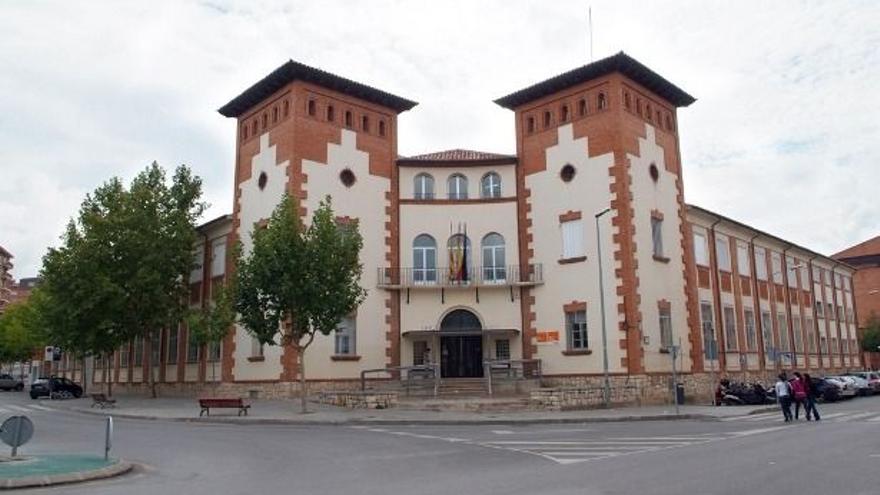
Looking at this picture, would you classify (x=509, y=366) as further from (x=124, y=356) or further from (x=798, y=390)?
(x=124, y=356)

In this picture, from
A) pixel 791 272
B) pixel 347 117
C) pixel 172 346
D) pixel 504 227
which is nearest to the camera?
pixel 347 117

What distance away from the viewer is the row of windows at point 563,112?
3419cm

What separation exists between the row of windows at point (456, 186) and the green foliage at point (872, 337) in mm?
52555

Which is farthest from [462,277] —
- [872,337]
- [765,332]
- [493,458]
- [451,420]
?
[872,337]

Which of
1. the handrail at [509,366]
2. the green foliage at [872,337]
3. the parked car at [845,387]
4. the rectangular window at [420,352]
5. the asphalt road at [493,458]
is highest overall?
the green foliage at [872,337]

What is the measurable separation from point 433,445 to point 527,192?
20971mm

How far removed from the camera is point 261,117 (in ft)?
120

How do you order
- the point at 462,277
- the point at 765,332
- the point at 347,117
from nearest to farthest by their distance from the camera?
the point at 462,277
the point at 347,117
the point at 765,332

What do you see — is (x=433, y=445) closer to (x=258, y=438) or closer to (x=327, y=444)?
(x=327, y=444)

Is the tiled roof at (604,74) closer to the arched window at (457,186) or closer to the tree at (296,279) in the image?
the arched window at (457,186)

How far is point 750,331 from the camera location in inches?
1695

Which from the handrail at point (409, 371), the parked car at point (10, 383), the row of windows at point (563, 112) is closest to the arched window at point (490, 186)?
the row of windows at point (563, 112)

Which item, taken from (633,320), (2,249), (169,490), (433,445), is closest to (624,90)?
(633,320)

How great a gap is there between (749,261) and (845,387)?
902 cm
